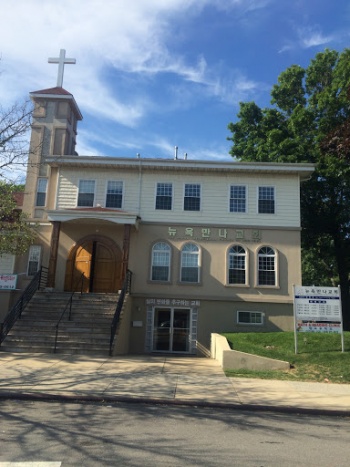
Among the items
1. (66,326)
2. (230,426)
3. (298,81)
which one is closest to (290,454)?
(230,426)

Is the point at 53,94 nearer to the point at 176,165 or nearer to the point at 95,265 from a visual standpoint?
the point at 176,165

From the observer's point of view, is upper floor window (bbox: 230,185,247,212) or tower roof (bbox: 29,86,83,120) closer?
upper floor window (bbox: 230,185,247,212)

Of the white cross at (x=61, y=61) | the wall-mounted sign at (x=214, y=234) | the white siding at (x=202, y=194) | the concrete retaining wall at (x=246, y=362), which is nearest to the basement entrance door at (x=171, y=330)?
the wall-mounted sign at (x=214, y=234)

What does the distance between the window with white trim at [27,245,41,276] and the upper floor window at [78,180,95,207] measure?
306 cm

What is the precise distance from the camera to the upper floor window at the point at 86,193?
20016 millimetres

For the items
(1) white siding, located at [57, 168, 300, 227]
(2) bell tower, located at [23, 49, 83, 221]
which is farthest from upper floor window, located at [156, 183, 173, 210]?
(2) bell tower, located at [23, 49, 83, 221]

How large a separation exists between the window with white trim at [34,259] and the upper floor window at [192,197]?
293 inches

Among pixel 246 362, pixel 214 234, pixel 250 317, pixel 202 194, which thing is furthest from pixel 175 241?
pixel 246 362

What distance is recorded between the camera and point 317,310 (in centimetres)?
1344

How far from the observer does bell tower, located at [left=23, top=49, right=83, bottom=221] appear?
20625 millimetres

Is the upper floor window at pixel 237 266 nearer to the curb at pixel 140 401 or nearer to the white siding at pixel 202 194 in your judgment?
the white siding at pixel 202 194

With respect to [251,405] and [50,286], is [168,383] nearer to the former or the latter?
[251,405]

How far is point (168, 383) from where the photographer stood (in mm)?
9898

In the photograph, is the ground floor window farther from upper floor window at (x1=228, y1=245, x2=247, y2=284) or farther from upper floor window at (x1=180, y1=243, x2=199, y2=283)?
upper floor window at (x1=228, y1=245, x2=247, y2=284)
